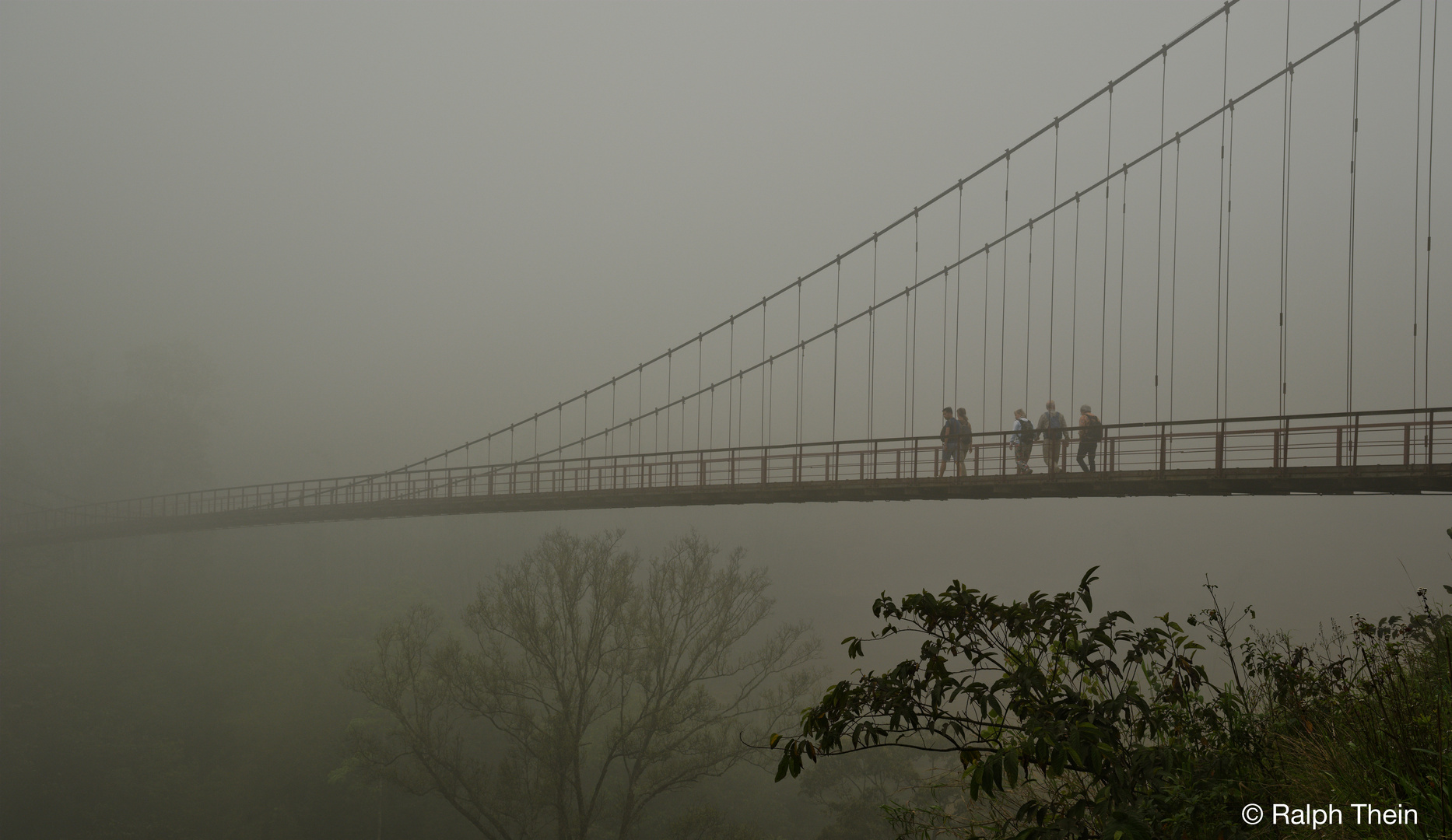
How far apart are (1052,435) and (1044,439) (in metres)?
0.36

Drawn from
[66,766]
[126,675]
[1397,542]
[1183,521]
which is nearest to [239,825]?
[66,766]

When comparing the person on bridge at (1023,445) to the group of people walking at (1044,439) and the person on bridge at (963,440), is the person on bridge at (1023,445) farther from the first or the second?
the person on bridge at (963,440)

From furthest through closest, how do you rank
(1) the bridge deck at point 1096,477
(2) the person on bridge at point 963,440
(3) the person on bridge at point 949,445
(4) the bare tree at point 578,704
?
(4) the bare tree at point 578,704, (3) the person on bridge at point 949,445, (2) the person on bridge at point 963,440, (1) the bridge deck at point 1096,477

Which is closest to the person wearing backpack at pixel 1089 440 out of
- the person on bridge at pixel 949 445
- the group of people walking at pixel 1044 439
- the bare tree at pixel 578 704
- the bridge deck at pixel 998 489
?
the group of people walking at pixel 1044 439

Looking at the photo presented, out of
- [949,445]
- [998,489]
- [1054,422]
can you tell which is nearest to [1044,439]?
[1054,422]

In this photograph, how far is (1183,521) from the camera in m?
28.5

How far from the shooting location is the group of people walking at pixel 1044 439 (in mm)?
9578

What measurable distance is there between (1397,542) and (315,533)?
134ft

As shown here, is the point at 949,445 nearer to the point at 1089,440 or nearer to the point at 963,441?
the point at 963,441

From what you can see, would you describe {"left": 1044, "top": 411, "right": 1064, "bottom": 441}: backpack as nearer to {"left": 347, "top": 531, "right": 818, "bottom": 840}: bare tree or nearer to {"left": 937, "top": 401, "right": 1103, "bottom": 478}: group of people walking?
{"left": 937, "top": 401, "right": 1103, "bottom": 478}: group of people walking

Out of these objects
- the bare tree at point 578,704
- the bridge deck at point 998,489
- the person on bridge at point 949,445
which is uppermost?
the person on bridge at point 949,445

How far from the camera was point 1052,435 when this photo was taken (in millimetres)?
10008

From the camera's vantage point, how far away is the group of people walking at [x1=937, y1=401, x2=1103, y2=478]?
31.4 ft

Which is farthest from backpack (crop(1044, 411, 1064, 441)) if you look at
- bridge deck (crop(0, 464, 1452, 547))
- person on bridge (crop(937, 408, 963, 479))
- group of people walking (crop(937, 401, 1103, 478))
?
person on bridge (crop(937, 408, 963, 479))
